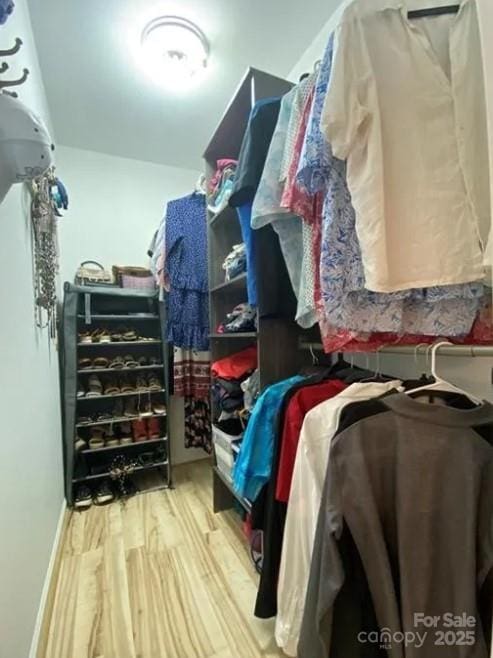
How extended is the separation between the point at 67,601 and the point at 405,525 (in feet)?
4.72

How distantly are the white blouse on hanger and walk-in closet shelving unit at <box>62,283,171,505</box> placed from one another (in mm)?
1863

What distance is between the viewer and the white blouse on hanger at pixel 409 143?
0.68 m

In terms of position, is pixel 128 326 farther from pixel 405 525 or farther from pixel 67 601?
pixel 405 525

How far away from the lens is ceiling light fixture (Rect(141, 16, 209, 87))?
4.79 feet

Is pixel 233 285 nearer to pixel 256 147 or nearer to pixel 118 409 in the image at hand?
pixel 256 147

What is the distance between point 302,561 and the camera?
35.6 inches

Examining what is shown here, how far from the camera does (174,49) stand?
154cm

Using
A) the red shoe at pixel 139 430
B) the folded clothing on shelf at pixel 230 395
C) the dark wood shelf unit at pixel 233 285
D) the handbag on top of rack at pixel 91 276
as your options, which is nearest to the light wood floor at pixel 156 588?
the red shoe at pixel 139 430

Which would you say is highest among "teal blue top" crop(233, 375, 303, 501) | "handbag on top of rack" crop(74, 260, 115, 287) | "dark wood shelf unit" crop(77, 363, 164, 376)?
"handbag on top of rack" crop(74, 260, 115, 287)

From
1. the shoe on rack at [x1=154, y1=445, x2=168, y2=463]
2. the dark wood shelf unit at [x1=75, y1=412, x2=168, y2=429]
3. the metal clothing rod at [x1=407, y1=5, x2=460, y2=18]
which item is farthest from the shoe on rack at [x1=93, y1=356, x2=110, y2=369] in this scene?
the metal clothing rod at [x1=407, y1=5, x2=460, y2=18]

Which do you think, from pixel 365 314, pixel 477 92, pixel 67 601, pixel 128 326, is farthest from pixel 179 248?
pixel 67 601

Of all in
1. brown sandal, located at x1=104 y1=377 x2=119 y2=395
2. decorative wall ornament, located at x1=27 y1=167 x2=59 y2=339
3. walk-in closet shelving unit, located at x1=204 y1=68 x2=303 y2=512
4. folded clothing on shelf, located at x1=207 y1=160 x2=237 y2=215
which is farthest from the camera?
brown sandal, located at x1=104 y1=377 x2=119 y2=395

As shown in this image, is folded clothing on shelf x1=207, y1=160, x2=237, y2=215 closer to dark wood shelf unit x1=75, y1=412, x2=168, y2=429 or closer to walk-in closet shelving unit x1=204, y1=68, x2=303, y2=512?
walk-in closet shelving unit x1=204, y1=68, x2=303, y2=512

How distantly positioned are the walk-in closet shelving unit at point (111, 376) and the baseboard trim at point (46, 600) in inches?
16.7
